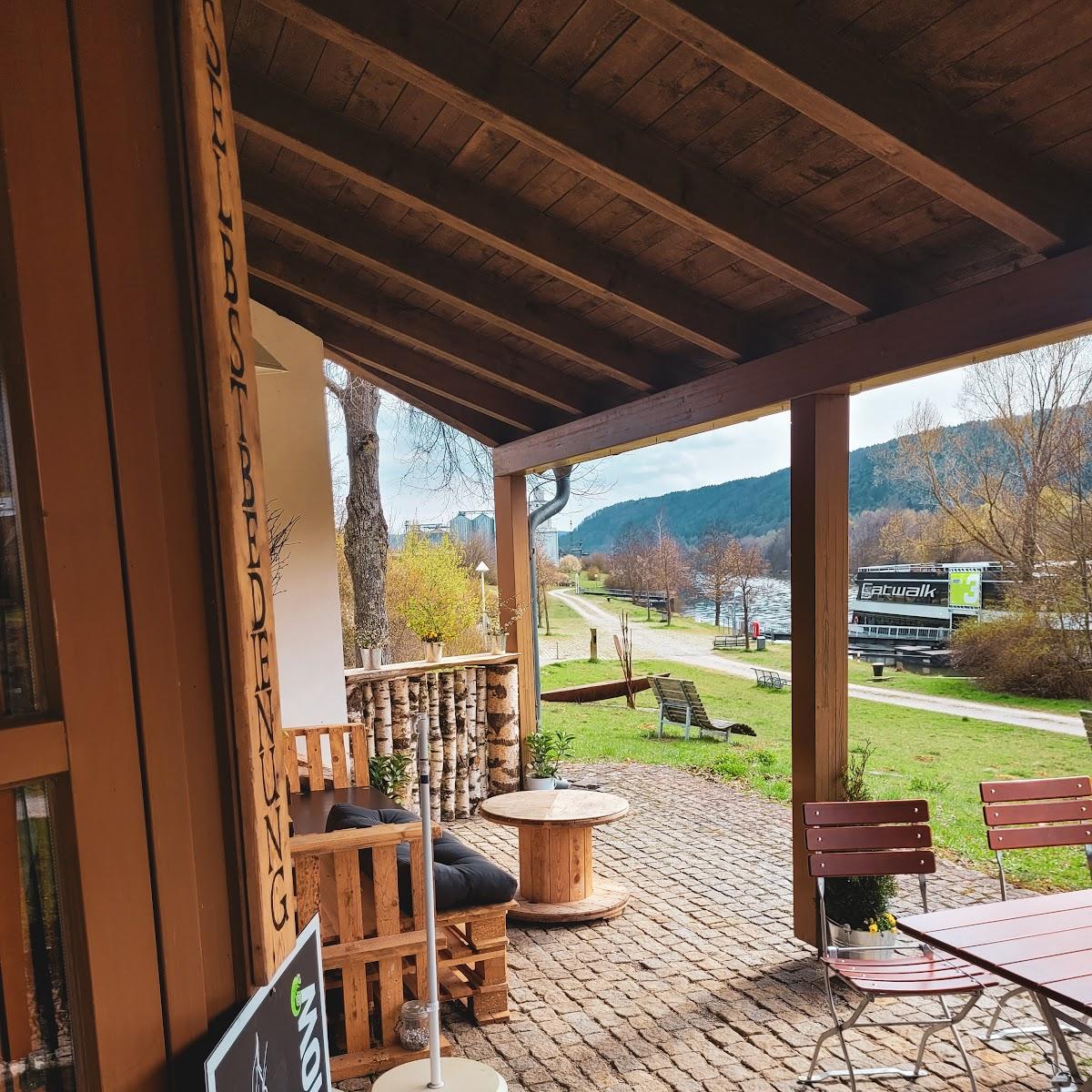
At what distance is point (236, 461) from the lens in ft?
4.23

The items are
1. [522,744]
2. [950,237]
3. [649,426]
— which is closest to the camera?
[950,237]

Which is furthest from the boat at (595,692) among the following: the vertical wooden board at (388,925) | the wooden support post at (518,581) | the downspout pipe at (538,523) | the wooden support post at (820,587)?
the vertical wooden board at (388,925)

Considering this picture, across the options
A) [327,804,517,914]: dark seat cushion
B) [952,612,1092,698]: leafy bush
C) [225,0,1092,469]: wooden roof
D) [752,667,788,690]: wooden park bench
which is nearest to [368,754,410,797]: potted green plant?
[327,804,517,914]: dark seat cushion

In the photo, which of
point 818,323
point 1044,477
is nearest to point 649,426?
point 818,323

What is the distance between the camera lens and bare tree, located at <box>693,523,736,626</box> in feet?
47.5

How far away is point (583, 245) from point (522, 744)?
4.30 metres

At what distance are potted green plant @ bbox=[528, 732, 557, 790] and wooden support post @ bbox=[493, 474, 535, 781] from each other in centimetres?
7

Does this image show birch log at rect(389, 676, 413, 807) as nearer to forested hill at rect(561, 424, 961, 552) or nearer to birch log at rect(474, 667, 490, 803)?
birch log at rect(474, 667, 490, 803)

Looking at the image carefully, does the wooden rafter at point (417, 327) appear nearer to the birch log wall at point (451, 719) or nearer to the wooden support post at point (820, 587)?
the wooden support post at point (820, 587)

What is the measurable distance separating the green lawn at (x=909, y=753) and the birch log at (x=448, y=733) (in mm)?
2915

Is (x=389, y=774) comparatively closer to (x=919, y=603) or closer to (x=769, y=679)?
(x=919, y=603)

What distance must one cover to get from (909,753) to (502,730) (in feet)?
16.6

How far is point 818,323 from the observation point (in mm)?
3967

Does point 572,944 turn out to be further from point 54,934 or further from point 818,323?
point 54,934
